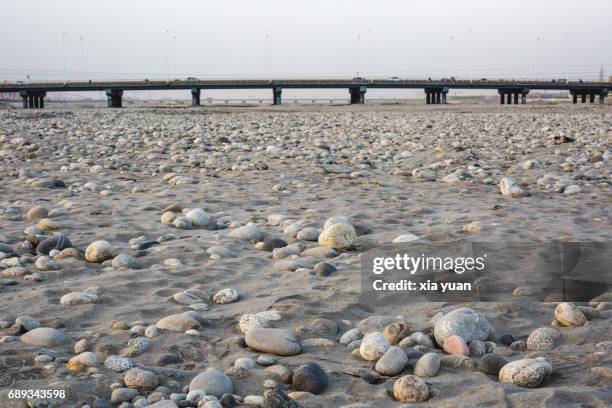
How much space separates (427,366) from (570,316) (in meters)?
0.95

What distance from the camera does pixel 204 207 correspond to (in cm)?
591

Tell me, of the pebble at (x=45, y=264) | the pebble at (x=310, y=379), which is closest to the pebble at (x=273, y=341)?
the pebble at (x=310, y=379)

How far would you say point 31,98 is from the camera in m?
63.1

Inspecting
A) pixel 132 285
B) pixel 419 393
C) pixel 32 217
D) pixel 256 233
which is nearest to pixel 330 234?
pixel 256 233

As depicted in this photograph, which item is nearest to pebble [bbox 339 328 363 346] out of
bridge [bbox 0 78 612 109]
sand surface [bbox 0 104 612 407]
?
sand surface [bbox 0 104 612 407]

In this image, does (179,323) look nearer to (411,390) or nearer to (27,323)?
(27,323)

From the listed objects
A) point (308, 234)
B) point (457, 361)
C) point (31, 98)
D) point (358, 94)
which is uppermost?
point (358, 94)

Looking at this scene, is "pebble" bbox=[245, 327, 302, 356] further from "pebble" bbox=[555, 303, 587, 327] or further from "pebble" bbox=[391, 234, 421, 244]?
"pebble" bbox=[391, 234, 421, 244]

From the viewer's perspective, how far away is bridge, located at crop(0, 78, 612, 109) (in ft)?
207

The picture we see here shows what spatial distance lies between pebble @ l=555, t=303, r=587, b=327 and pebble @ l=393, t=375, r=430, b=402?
1064mm

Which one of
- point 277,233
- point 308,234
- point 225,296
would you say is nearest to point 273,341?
point 225,296

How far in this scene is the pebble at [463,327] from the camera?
2.73 meters

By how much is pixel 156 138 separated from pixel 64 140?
1829 millimetres

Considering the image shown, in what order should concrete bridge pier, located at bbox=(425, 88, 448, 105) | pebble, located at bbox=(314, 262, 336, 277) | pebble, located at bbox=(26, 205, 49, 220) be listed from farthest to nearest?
concrete bridge pier, located at bbox=(425, 88, 448, 105) → pebble, located at bbox=(26, 205, 49, 220) → pebble, located at bbox=(314, 262, 336, 277)
